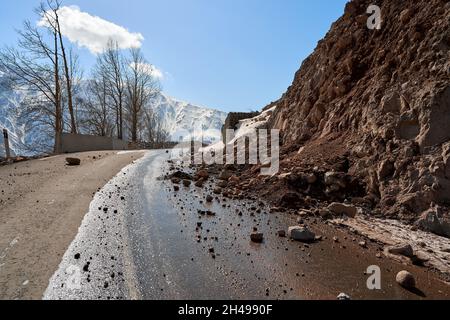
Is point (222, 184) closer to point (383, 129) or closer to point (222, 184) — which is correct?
point (222, 184)

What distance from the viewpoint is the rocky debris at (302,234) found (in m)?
3.78

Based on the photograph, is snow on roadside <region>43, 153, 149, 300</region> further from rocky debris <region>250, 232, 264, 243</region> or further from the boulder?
the boulder

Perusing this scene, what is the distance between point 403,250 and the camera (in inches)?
131

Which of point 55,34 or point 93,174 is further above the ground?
point 55,34

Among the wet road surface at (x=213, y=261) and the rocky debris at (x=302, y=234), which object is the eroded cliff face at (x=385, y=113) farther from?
the rocky debris at (x=302, y=234)

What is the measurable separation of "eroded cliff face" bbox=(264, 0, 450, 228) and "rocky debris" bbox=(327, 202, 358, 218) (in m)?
0.29

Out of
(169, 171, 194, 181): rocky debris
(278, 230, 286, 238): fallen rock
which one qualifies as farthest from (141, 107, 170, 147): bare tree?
(278, 230, 286, 238): fallen rock

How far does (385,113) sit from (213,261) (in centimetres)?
428

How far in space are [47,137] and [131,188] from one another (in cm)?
2222

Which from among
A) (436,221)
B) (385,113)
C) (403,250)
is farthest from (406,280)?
(385,113)

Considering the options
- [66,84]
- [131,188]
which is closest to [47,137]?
[66,84]

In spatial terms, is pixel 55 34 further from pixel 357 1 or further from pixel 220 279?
pixel 220 279

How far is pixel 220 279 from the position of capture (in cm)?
285
